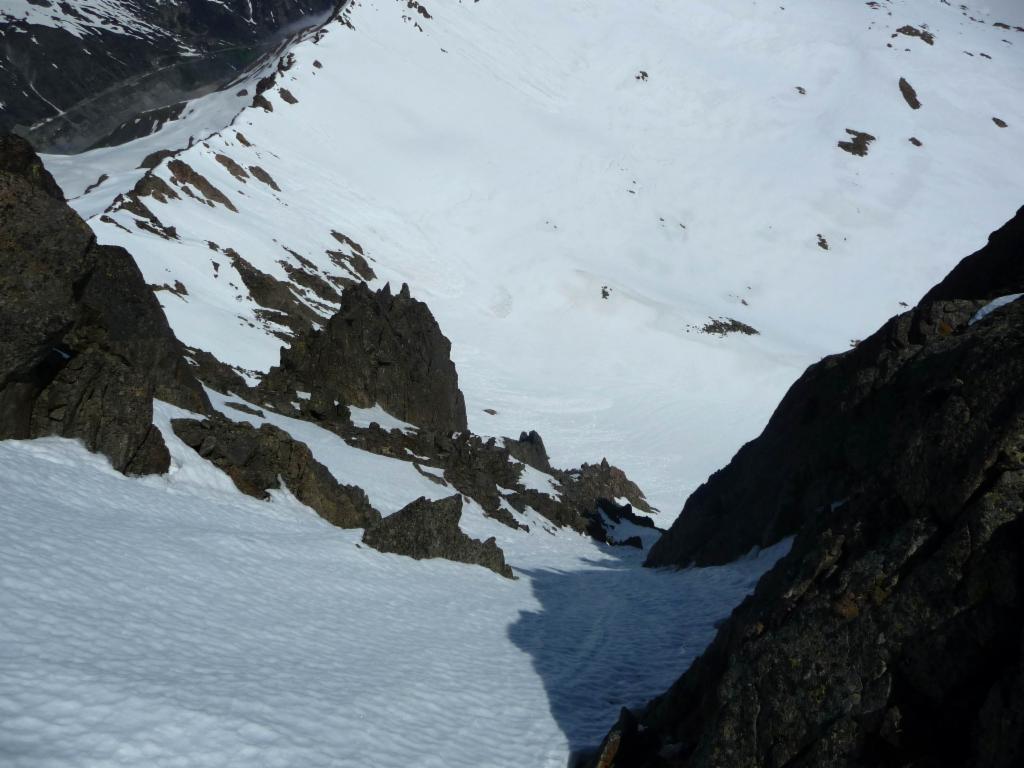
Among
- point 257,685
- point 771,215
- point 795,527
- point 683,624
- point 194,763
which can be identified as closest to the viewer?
point 194,763

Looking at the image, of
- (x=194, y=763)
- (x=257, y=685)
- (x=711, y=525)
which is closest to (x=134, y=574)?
(x=257, y=685)

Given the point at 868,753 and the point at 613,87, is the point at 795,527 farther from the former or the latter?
the point at 613,87

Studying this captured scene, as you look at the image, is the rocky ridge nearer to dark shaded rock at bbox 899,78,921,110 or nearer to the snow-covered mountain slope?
the snow-covered mountain slope

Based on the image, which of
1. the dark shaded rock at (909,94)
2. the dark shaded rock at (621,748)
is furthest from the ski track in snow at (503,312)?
the dark shaded rock at (909,94)

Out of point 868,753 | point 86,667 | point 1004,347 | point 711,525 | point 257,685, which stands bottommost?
point 711,525

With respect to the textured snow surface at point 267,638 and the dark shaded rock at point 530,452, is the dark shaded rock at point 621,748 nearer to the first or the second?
the textured snow surface at point 267,638

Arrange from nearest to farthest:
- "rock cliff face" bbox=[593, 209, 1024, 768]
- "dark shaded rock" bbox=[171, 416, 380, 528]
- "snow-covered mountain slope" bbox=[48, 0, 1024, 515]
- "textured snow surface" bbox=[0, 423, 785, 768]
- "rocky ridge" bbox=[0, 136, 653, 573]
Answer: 1. "rock cliff face" bbox=[593, 209, 1024, 768]
2. "textured snow surface" bbox=[0, 423, 785, 768]
3. "rocky ridge" bbox=[0, 136, 653, 573]
4. "dark shaded rock" bbox=[171, 416, 380, 528]
5. "snow-covered mountain slope" bbox=[48, 0, 1024, 515]

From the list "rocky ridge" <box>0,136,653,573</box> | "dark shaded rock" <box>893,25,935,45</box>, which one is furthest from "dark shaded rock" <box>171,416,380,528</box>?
"dark shaded rock" <box>893,25,935,45</box>
